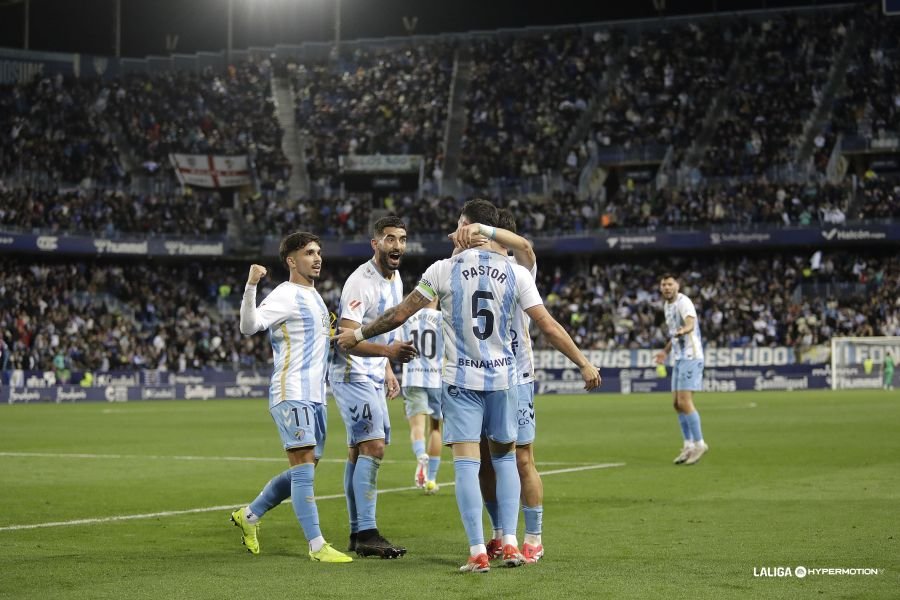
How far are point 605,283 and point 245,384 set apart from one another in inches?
660

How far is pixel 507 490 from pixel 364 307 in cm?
237

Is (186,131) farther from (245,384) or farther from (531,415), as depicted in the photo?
(531,415)

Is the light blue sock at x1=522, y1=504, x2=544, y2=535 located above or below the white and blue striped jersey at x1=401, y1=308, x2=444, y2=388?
below

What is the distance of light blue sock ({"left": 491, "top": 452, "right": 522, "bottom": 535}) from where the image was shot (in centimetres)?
881

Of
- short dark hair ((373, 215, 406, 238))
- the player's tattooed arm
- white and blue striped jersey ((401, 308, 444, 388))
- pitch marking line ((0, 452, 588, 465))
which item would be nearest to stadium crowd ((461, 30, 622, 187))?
pitch marking line ((0, 452, 588, 465))

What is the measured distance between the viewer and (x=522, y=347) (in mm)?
9828

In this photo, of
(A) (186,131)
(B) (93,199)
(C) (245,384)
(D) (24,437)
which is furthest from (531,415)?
(A) (186,131)

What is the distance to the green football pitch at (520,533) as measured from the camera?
8133mm

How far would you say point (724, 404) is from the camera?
36812 millimetres

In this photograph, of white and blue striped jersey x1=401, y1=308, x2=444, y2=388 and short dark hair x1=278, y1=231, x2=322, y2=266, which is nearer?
short dark hair x1=278, y1=231, x2=322, y2=266

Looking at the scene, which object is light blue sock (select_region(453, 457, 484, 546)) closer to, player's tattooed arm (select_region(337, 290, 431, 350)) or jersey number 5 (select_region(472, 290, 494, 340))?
jersey number 5 (select_region(472, 290, 494, 340))

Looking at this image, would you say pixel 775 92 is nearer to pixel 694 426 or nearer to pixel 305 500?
pixel 694 426

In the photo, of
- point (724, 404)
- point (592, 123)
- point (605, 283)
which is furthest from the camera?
point (592, 123)

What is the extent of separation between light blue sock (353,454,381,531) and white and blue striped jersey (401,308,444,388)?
5178mm
